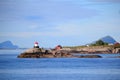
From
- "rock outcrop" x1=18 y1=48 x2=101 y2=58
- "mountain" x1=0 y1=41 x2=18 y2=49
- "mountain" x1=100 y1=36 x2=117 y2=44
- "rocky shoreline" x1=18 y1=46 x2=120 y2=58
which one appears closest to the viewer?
"mountain" x1=100 y1=36 x2=117 y2=44

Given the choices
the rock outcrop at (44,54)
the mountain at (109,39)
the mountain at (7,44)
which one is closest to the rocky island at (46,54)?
the rock outcrop at (44,54)

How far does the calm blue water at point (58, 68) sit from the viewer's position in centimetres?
801

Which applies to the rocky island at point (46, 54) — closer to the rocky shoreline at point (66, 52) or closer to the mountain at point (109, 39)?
the rocky shoreline at point (66, 52)

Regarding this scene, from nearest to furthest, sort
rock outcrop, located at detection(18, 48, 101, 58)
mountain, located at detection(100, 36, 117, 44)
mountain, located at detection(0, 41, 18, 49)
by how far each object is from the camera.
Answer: mountain, located at detection(100, 36, 117, 44)
mountain, located at detection(0, 41, 18, 49)
rock outcrop, located at detection(18, 48, 101, 58)

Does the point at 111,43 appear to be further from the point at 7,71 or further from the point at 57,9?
the point at 7,71

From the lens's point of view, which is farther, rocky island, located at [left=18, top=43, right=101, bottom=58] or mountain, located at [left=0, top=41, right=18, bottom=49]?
rocky island, located at [left=18, top=43, right=101, bottom=58]

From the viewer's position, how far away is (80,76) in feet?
26.9

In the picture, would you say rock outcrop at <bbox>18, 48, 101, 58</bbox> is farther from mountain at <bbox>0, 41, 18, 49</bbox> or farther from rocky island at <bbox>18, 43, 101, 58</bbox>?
mountain at <bbox>0, 41, 18, 49</bbox>

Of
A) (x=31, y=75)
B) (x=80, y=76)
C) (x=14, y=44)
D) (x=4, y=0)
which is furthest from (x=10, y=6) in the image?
(x=80, y=76)

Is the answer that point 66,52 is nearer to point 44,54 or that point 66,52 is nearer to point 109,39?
point 44,54

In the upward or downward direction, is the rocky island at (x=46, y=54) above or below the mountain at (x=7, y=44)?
below

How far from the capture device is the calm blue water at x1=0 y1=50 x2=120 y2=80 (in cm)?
801

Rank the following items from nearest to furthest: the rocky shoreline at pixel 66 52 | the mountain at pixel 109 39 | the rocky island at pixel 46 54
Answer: the mountain at pixel 109 39, the rocky shoreline at pixel 66 52, the rocky island at pixel 46 54

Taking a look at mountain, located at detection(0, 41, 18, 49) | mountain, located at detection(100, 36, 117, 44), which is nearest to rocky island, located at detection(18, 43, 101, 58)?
mountain, located at detection(0, 41, 18, 49)
